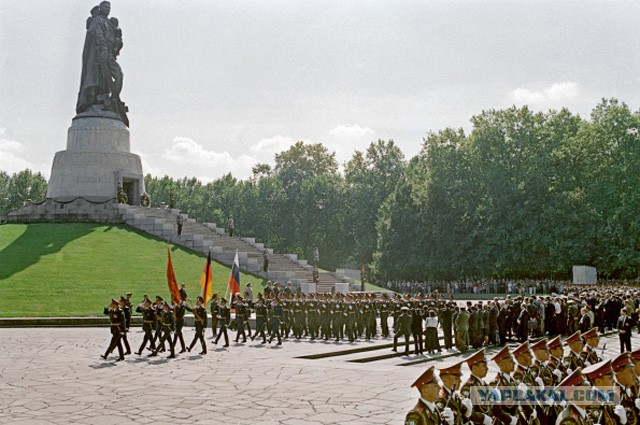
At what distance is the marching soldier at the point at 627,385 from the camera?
584 centimetres

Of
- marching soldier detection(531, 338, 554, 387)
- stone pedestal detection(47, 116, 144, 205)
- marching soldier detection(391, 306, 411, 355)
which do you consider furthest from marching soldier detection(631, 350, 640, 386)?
stone pedestal detection(47, 116, 144, 205)

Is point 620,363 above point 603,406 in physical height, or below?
above

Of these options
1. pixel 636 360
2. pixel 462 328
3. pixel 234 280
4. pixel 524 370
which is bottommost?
pixel 462 328

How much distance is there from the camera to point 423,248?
5866 cm

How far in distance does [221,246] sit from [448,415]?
36.7m

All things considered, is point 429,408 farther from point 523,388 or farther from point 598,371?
point 598,371

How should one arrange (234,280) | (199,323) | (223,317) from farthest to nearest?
1. (234,280)
2. (223,317)
3. (199,323)

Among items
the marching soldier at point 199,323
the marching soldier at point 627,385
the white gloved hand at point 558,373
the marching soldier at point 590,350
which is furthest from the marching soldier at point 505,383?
the marching soldier at point 199,323

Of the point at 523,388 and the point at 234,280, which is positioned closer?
the point at 523,388

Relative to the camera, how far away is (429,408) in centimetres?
557

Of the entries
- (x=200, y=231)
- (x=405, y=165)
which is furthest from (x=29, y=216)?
(x=405, y=165)

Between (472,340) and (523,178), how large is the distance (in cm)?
3671

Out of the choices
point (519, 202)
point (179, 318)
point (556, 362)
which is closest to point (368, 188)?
point (519, 202)

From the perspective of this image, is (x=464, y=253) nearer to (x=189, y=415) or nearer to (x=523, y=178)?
(x=523, y=178)
